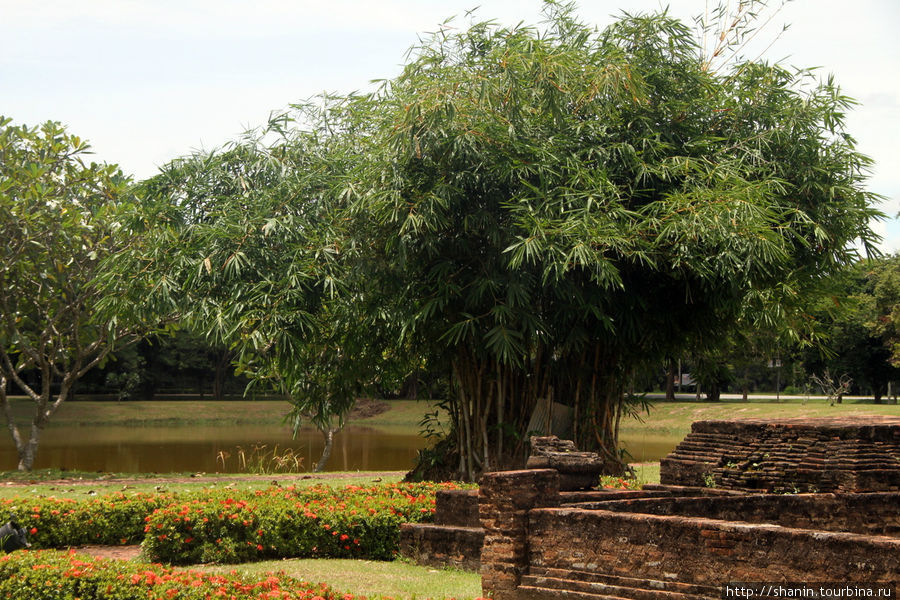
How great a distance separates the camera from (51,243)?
1638cm

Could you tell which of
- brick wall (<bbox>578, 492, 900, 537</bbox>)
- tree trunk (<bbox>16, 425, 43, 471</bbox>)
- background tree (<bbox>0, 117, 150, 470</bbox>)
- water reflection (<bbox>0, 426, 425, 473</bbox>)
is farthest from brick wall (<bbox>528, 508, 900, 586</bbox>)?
tree trunk (<bbox>16, 425, 43, 471</bbox>)

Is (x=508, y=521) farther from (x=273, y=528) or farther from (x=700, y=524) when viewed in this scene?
(x=273, y=528)

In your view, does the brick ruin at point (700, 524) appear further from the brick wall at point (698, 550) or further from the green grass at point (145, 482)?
the green grass at point (145, 482)

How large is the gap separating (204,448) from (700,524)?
77.8 feet

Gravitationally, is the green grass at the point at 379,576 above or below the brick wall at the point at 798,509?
below

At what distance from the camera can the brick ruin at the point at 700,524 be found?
516 centimetres

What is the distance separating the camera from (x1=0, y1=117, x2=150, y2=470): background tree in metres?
15.8

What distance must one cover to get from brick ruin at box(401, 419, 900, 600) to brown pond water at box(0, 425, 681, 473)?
35.1ft

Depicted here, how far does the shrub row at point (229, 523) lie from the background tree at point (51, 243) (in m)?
6.99

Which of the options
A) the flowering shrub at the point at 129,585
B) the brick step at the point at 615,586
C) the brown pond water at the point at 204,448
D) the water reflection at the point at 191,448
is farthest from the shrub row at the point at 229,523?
the water reflection at the point at 191,448

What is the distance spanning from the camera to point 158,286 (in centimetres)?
1265

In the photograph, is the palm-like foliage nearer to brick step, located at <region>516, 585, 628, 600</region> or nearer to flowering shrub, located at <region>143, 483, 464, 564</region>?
flowering shrub, located at <region>143, 483, 464, 564</region>

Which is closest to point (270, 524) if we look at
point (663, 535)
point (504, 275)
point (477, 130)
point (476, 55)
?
point (663, 535)

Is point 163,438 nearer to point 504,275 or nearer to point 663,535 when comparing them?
point 504,275
